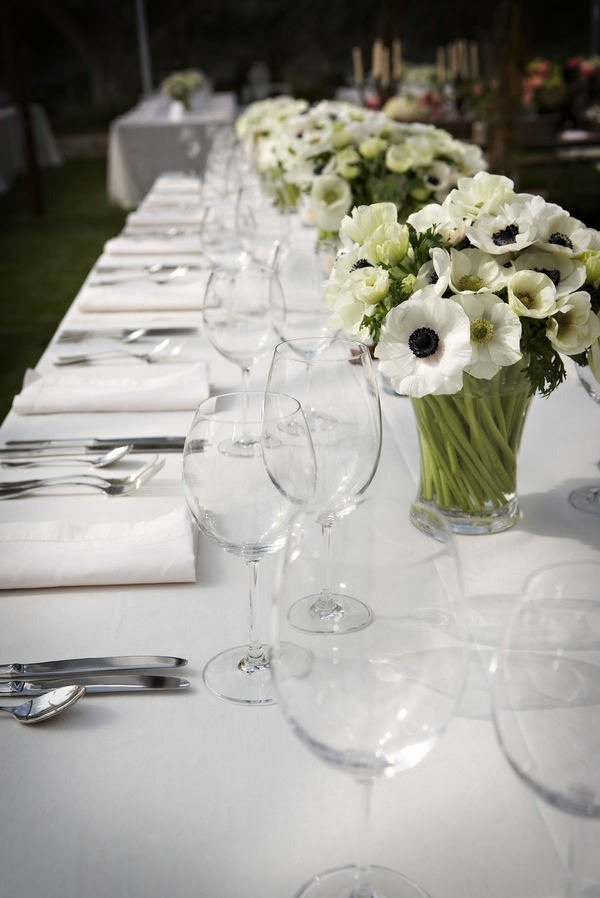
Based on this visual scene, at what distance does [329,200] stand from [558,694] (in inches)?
64.6

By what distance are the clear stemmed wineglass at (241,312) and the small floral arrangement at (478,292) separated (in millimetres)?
303

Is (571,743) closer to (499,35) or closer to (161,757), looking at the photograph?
(161,757)

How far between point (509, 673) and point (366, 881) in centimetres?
18

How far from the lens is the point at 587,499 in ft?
4.09

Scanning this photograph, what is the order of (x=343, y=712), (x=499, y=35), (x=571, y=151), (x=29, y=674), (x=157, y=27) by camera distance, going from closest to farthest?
(x=343, y=712) < (x=29, y=674) < (x=499, y=35) < (x=571, y=151) < (x=157, y=27)

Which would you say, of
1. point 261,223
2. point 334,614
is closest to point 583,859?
point 334,614

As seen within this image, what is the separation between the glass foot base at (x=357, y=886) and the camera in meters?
0.67

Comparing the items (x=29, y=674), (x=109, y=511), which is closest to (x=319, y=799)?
(x=29, y=674)

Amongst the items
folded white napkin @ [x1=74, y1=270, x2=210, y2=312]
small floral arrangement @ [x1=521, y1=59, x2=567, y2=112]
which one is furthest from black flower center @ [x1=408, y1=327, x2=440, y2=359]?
small floral arrangement @ [x1=521, y1=59, x2=567, y2=112]

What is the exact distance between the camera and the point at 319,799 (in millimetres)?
763

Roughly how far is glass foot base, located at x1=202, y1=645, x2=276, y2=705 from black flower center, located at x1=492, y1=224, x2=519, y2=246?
0.54 meters

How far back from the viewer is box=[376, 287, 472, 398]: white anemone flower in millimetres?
1013

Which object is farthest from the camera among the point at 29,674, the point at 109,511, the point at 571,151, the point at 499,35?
the point at 571,151

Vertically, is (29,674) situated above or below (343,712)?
below
